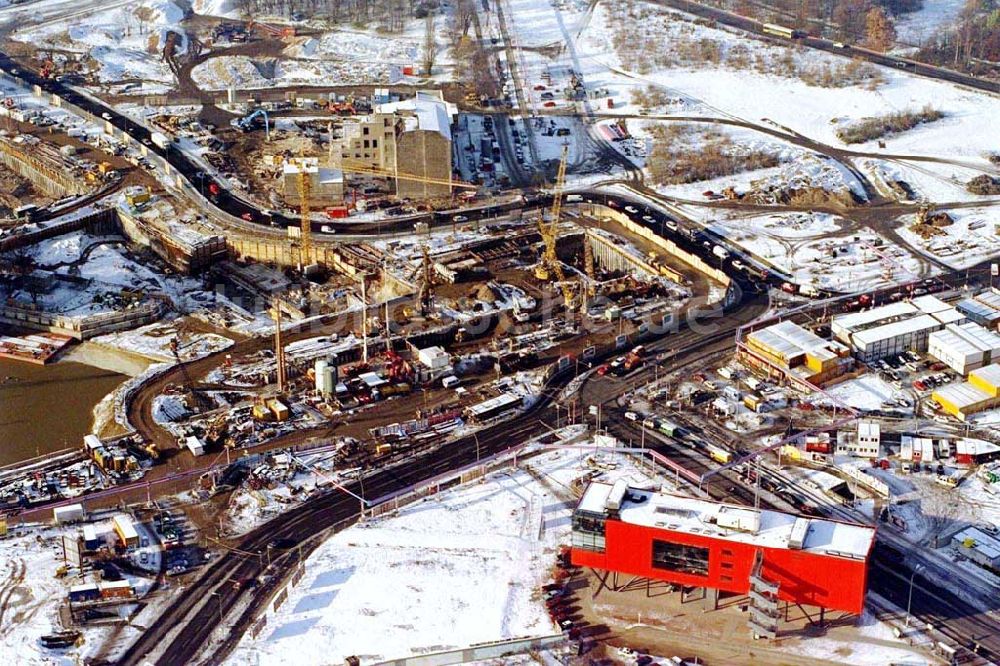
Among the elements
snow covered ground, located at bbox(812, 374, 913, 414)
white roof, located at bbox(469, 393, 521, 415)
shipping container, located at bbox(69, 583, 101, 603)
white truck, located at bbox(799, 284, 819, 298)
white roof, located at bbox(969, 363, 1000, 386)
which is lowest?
shipping container, located at bbox(69, 583, 101, 603)

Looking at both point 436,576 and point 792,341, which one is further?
point 792,341

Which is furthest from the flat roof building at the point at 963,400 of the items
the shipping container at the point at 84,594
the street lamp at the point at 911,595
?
the shipping container at the point at 84,594

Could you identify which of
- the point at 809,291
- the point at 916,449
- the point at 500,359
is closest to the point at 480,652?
the point at 500,359

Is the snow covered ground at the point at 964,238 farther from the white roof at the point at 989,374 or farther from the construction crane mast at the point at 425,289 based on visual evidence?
the construction crane mast at the point at 425,289

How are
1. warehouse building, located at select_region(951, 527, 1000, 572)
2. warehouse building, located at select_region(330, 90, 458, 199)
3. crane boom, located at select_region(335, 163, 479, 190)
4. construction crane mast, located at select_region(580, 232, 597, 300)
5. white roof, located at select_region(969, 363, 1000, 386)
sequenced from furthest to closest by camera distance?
crane boom, located at select_region(335, 163, 479, 190)
warehouse building, located at select_region(330, 90, 458, 199)
construction crane mast, located at select_region(580, 232, 597, 300)
white roof, located at select_region(969, 363, 1000, 386)
warehouse building, located at select_region(951, 527, 1000, 572)

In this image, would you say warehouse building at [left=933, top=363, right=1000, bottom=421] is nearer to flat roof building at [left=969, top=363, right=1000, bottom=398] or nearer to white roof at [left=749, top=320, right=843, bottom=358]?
flat roof building at [left=969, top=363, right=1000, bottom=398]

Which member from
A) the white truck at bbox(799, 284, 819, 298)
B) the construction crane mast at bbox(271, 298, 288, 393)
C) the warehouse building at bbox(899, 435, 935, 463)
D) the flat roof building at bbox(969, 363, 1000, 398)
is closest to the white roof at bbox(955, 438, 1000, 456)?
the warehouse building at bbox(899, 435, 935, 463)

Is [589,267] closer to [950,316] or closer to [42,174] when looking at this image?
[950,316]
